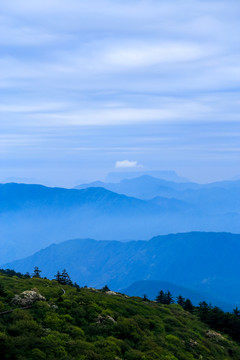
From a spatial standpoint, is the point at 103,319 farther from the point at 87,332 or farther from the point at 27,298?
the point at 27,298

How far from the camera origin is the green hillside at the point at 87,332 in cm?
2509

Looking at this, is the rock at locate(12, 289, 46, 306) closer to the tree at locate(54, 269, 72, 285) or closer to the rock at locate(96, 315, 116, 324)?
the rock at locate(96, 315, 116, 324)

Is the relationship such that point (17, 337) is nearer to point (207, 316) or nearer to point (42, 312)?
point (42, 312)

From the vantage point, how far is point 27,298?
33656 millimetres

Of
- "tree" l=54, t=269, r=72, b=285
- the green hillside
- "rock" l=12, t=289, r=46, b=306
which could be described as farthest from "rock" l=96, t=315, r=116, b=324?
"tree" l=54, t=269, r=72, b=285

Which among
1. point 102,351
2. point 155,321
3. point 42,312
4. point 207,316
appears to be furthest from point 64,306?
point 207,316

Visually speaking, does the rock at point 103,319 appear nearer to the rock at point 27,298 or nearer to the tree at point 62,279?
the rock at point 27,298

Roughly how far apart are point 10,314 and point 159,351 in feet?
46.3

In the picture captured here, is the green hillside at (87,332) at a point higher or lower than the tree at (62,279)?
lower

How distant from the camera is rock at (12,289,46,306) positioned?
3288cm

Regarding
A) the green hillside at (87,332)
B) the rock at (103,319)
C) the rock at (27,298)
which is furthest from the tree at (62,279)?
the rock at (103,319)

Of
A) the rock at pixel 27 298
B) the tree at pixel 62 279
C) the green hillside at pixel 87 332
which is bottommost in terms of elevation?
the green hillside at pixel 87 332

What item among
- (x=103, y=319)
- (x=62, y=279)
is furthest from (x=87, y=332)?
(x=62, y=279)

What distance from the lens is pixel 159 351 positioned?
30.2 metres
